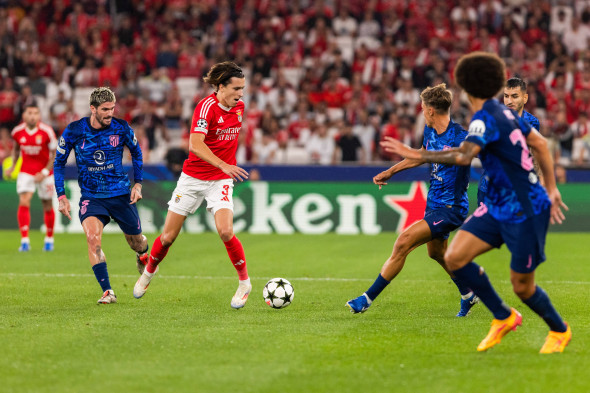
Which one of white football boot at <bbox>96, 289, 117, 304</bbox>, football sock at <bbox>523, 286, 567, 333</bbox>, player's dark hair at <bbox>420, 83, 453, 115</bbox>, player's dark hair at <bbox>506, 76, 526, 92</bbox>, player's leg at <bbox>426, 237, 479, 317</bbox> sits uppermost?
player's dark hair at <bbox>506, 76, 526, 92</bbox>

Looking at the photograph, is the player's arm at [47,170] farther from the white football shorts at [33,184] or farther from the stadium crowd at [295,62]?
the stadium crowd at [295,62]

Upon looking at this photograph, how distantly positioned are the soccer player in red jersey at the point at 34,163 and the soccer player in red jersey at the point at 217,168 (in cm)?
656

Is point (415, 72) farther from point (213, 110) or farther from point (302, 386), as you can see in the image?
point (302, 386)

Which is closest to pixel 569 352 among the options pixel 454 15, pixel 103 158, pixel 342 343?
pixel 342 343

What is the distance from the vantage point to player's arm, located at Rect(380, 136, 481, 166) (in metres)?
5.90

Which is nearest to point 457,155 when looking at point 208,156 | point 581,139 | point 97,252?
point 208,156

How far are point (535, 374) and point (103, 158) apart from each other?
5.39 meters

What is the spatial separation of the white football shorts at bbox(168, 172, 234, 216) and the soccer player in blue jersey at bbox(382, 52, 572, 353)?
2.94 m

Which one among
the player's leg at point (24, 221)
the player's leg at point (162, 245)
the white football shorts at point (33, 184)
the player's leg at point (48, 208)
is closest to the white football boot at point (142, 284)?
the player's leg at point (162, 245)

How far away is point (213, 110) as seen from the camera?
8469mm

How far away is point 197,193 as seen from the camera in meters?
8.77

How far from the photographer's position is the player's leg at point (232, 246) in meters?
8.48

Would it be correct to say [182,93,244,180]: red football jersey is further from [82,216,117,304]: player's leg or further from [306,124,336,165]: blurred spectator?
[306,124,336,165]: blurred spectator

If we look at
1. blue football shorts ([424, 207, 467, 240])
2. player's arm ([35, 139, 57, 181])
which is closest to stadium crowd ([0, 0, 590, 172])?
player's arm ([35, 139, 57, 181])
